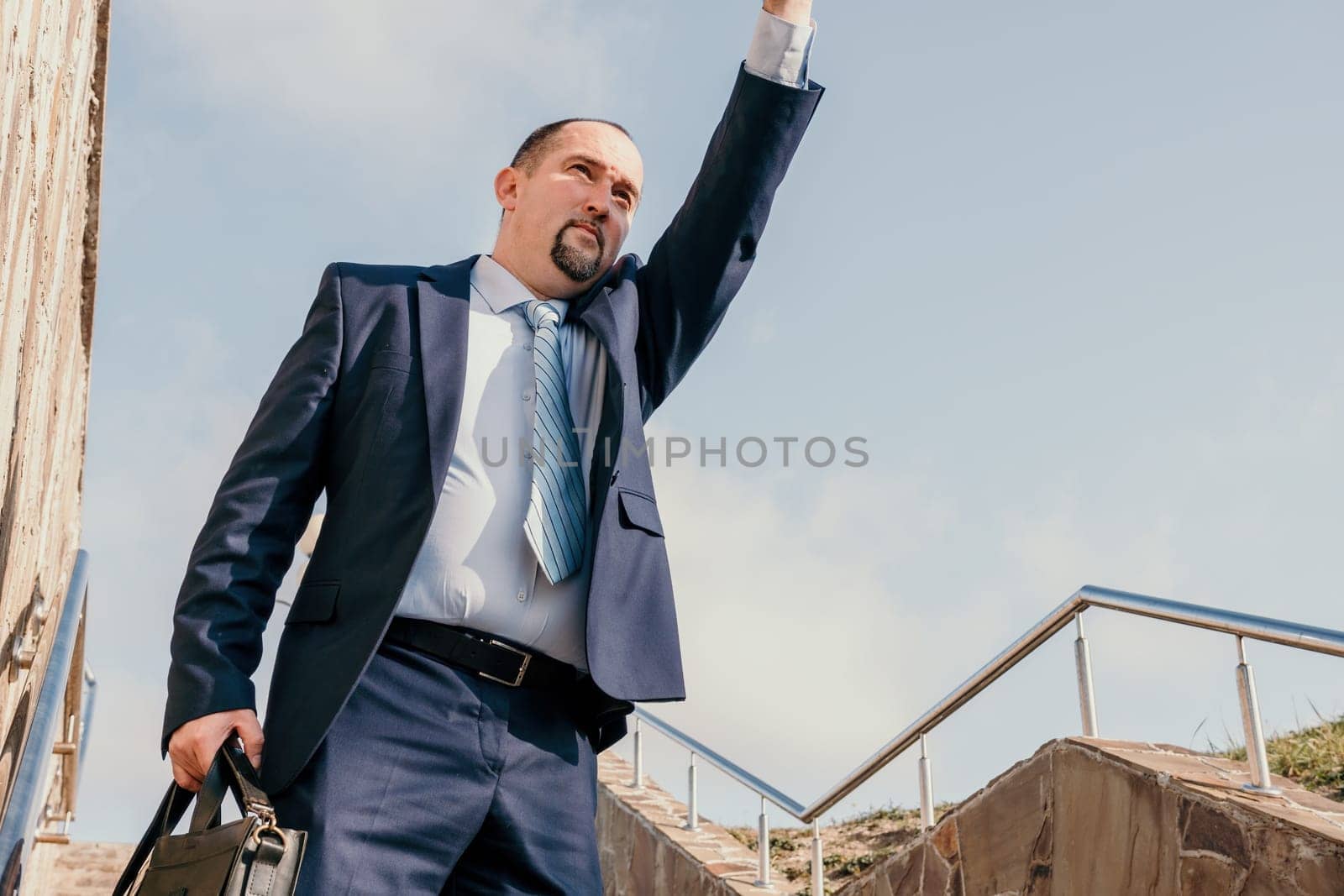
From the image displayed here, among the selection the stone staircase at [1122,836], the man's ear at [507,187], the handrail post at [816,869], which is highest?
the man's ear at [507,187]

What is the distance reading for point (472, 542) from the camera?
2.02m

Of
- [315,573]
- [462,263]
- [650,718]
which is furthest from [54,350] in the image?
[650,718]

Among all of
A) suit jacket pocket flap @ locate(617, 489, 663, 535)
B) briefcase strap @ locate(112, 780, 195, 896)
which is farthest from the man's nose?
briefcase strap @ locate(112, 780, 195, 896)

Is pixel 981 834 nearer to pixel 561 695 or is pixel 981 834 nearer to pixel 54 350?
pixel 561 695

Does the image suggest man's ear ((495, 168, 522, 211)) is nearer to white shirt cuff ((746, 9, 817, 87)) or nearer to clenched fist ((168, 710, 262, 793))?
white shirt cuff ((746, 9, 817, 87))

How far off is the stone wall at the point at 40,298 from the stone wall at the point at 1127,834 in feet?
9.69

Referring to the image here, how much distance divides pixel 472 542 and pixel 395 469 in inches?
7.3

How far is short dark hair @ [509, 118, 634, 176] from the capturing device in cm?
257

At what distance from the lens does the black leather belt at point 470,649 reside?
1.92 metres

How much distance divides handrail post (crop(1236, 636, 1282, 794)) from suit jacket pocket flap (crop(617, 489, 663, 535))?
6.35 feet

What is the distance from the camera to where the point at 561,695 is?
6.56 feet

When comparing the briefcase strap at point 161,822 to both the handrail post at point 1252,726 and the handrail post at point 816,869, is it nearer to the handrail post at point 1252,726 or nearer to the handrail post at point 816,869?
the handrail post at point 1252,726

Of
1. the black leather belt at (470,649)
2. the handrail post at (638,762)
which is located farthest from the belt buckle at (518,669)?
the handrail post at (638,762)

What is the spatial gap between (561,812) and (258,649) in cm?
58
